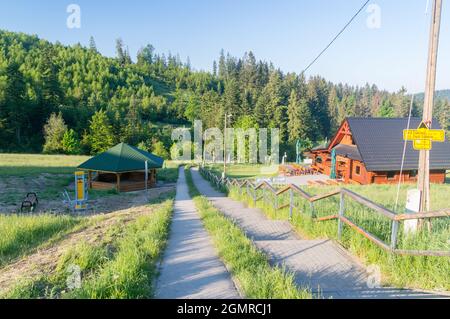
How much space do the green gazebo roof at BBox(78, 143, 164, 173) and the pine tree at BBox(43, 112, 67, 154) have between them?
1357 inches

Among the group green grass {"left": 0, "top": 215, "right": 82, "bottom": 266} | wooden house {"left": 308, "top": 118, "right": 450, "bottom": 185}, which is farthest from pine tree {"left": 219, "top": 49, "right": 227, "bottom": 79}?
green grass {"left": 0, "top": 215, "right": 82, "bottom": 266}

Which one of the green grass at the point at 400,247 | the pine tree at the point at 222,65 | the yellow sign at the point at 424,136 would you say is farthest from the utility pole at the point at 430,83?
the pine tree at the point at 222,65

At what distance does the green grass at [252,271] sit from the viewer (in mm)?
3039

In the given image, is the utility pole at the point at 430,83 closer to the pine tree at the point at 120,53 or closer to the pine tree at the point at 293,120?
the pine tree at the point at 293,120

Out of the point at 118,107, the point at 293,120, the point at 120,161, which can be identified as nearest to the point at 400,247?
the point at 120,161

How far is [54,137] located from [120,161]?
123 feet

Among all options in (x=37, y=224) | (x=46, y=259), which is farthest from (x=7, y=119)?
(x=46, y=259)

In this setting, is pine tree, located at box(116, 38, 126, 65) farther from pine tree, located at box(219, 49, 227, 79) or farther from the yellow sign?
the yellow sign

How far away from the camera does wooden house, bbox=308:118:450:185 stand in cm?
2512

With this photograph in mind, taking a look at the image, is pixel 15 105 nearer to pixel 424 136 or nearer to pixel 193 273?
pixel 193 273

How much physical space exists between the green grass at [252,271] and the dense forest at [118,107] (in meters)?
52.2

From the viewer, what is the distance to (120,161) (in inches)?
925
